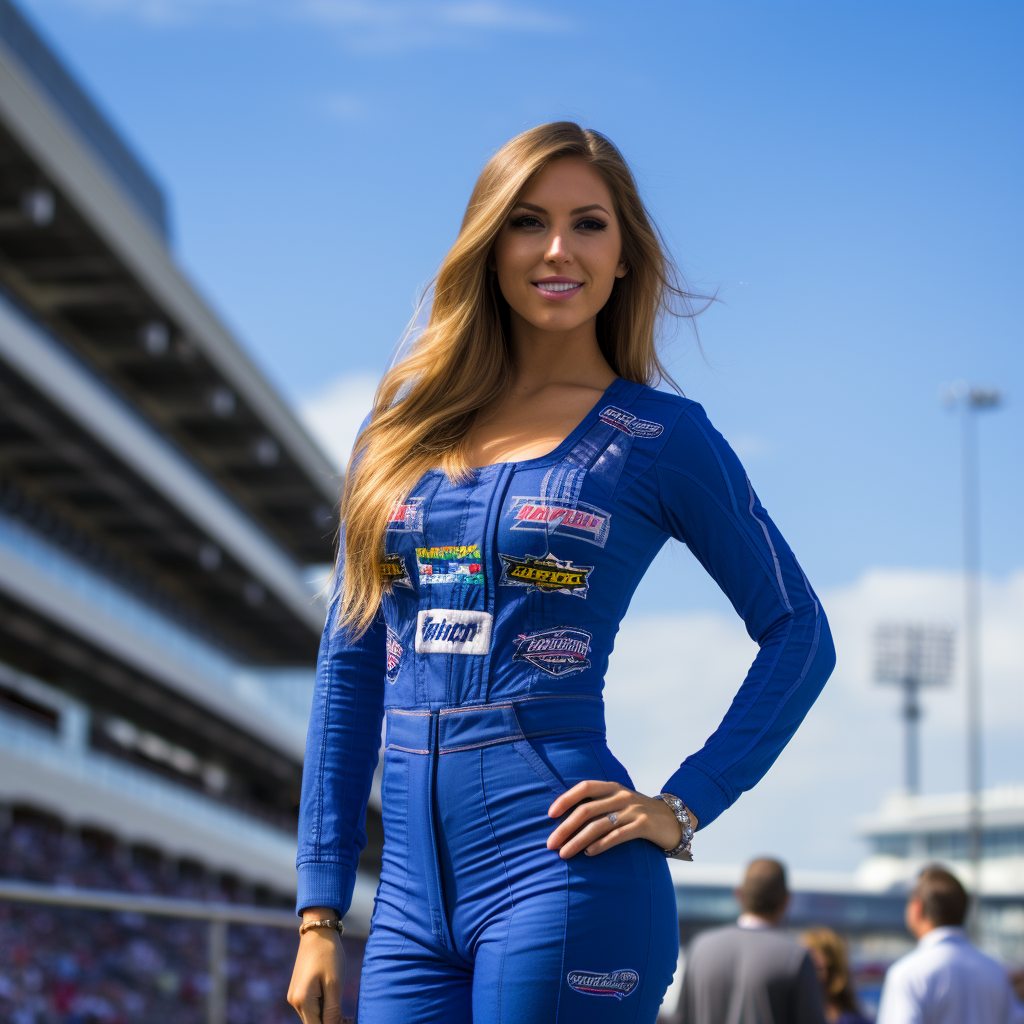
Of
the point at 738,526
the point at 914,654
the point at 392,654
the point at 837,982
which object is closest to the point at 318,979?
the point at 392,654

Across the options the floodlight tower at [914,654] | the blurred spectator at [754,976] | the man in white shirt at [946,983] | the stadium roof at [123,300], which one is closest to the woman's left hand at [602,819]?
the blurred spectator at [754,976]

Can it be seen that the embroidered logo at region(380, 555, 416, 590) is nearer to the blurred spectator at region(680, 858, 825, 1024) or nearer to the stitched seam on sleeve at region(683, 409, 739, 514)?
the stitched seam on sleeve at region(683, 409, 739, 514)

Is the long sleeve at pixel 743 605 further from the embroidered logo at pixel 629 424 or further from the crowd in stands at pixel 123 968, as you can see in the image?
the crowd in stands at pixel 123 968

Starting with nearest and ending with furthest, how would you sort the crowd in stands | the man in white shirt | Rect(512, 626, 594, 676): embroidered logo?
1. Rect(512, 626, 594, 676): embroidered logo
2. the man in white shirt
3. the crowd in stands

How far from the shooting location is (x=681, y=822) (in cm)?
178

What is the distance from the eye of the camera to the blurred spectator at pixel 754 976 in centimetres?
514

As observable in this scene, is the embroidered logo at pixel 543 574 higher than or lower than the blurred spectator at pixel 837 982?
higher

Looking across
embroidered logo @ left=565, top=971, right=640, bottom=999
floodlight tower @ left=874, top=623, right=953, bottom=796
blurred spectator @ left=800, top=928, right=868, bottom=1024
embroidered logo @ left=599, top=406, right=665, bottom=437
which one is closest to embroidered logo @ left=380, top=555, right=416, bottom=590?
embroidered logo @ left=599, top=406, right=665, bottom=437

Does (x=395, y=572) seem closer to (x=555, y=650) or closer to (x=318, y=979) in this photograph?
(x=555, y=650)

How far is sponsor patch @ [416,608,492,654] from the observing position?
1.86 meters

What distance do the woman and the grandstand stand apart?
845 inches

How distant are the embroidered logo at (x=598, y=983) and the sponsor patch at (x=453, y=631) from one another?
42cm

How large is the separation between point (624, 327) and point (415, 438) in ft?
1.25

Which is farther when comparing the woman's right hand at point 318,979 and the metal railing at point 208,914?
the metal railing at point 208,914
